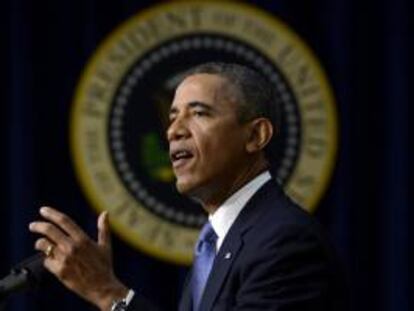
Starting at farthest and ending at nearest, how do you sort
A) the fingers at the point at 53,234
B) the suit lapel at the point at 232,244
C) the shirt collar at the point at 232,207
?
the shirt collar at the point at 232,207 < the suit lapel at the point at 232,244 < the fingers at the point at 53,234

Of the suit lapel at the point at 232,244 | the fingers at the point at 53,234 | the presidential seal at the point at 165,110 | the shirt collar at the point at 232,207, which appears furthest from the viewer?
the presidential seal at the point at 165,110

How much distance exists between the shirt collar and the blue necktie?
2cm

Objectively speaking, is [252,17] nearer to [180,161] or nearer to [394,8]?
[394,8]

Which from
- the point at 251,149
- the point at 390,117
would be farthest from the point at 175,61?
the point at 251,149

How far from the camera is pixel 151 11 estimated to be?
9.72ft

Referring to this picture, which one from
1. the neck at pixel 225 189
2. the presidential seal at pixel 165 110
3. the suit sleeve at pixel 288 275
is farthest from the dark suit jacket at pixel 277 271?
the presidential seal at pixel 165 110

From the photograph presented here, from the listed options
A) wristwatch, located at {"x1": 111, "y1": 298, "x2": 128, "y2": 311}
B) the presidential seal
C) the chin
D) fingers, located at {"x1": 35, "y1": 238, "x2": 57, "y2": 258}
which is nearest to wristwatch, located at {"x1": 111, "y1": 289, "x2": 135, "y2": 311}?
wristwatch, located at {"x1": 111, "y1": 298, "x2": 128, "y2": 311}

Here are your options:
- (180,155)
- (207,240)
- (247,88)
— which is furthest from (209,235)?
(247,88)

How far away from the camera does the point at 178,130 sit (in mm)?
1652

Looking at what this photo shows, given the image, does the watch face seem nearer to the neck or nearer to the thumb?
the thumb

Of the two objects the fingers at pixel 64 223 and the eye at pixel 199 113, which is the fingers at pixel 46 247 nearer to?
the fingers at pixel 64 223

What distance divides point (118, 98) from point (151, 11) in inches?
10.4

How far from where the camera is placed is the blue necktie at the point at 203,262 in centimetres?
158

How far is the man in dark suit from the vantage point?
1399 millimetres
